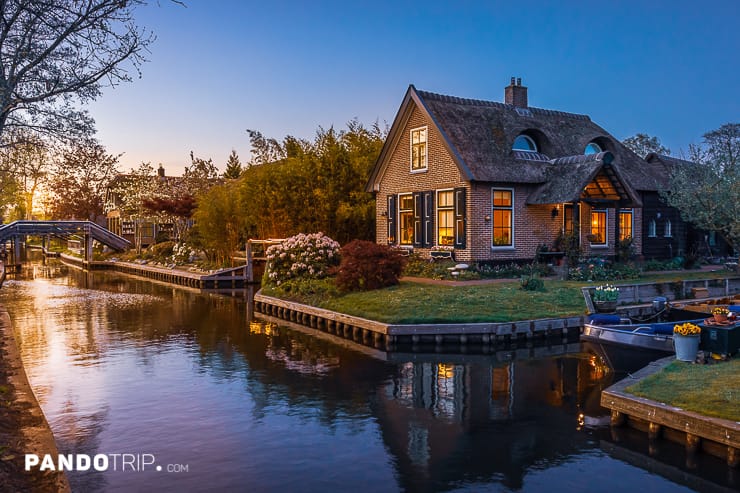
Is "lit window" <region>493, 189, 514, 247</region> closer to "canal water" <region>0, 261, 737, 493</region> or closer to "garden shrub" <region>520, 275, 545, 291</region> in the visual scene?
"garden shrub" <region>520, 275, 545, 291</region>

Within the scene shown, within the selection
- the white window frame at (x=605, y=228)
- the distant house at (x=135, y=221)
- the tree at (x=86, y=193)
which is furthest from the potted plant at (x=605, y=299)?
the tree at (x=86, y=193)

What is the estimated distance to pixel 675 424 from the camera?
26.7 feet

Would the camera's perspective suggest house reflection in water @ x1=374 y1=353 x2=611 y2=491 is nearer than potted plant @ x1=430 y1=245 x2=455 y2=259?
Yes

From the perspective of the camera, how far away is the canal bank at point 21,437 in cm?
630

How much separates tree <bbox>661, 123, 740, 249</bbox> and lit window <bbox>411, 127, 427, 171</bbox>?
29.8 ft

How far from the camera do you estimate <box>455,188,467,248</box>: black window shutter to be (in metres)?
22.0

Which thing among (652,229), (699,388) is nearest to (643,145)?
(652,229)

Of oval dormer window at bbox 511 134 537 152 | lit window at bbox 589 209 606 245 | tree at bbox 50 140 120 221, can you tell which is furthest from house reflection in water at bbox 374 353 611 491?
tree at bbox 50 140 120 221

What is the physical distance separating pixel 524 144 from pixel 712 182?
659 centimetres

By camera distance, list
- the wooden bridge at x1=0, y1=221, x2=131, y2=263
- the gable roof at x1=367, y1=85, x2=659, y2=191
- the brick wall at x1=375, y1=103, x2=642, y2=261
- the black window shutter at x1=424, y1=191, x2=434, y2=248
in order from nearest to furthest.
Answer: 1. the brick wall at x1=375, y1=103, x2=642, y2=261
2. the gable roof at x1=367, y1=85, x2=659, y2=191
3. the black window shutter at x1=424, y1=191, x2=434, y2=248
4. the wooden bridge at x1=0, y1=221, x2=131, y2=263

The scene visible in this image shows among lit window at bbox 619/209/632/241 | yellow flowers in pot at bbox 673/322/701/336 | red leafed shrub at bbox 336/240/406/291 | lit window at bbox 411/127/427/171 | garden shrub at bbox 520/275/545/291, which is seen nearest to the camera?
yellow flowers in pot at bbox 673/322/701/336

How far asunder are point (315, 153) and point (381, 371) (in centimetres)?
1874

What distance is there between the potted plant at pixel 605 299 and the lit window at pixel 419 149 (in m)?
10.2

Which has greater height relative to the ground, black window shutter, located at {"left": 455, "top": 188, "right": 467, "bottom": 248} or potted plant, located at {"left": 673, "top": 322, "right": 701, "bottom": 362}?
black window shutter, located at {"left": 455, "top": 188, "right": 467, "bottom": 248}
